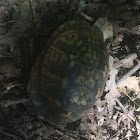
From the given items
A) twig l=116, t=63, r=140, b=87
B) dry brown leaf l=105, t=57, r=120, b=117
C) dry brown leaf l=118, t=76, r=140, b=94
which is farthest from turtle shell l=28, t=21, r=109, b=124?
dry brown leaf l=118, t=76, r=140, b=94

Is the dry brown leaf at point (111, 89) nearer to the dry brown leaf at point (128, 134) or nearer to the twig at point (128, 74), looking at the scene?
the twig at point (128, 74)

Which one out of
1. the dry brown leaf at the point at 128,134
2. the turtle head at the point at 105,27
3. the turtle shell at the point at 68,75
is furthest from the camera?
the dry brown leaf at the point at 128,134

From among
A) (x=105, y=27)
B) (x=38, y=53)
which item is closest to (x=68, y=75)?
(x=38, y=53)

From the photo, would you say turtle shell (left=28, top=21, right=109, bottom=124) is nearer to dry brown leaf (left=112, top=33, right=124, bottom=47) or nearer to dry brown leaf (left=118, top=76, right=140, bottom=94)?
dry brown leaf (left=112, top=33, right=124, bottom=47)

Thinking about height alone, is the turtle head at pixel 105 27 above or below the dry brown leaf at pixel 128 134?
above

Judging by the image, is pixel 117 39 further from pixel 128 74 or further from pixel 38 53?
pixel 38 53

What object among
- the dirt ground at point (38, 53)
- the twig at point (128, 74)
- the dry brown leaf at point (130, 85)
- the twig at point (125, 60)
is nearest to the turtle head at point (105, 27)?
the dirt ground at point (38, 53)

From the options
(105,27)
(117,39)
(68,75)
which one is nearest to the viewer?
(68,75)
